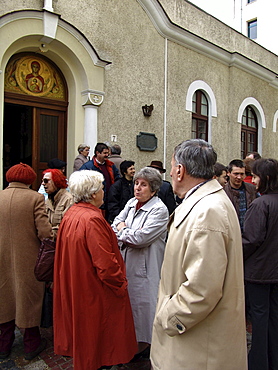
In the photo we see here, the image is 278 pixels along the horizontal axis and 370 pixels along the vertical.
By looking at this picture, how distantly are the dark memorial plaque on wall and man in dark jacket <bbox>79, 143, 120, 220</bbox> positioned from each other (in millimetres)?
2314

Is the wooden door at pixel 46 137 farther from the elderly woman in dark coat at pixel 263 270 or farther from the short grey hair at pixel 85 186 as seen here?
the elderly woman in dark coat at pixel 263 270

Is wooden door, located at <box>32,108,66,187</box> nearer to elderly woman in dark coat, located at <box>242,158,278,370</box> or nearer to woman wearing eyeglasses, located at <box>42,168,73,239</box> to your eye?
woman wearing eyeglasses, located at <box>42,168,73,239</box>

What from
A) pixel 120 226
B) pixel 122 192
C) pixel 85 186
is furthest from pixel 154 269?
pixel 122 192

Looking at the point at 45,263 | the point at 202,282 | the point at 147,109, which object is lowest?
the point at 45,263

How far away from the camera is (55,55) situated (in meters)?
6.70

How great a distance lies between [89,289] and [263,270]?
1411 mm

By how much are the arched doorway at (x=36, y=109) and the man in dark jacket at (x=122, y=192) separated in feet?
8.54

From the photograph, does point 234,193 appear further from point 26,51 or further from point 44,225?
point 26,51

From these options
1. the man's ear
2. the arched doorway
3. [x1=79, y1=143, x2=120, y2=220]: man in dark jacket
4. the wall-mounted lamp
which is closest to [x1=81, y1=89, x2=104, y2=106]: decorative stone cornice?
the arched doorway

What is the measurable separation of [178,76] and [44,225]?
684cm

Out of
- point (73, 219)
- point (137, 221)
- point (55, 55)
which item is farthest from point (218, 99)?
point (73, 219)

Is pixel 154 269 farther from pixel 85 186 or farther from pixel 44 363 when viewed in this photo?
pixel 44 363

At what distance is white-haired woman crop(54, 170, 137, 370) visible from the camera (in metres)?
2.47

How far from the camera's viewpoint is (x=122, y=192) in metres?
4.79
